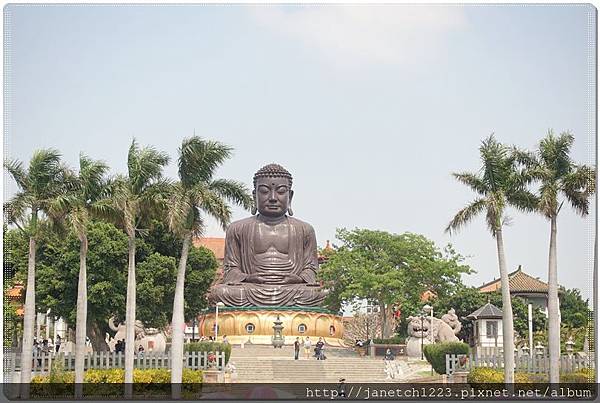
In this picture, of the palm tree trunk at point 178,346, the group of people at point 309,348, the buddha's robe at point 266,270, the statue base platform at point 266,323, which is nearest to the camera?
the palm tree trunk at point 178,346

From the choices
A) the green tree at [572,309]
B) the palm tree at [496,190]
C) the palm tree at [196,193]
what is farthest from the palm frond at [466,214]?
the green tree at [572,309]

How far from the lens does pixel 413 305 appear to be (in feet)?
138

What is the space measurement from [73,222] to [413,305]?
1896 centimetres

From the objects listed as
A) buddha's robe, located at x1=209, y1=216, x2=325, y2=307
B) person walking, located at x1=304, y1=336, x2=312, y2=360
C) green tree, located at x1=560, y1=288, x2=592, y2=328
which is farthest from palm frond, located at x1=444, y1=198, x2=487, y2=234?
green tree, located at x1=560, y1=288, x2=592, y2=328

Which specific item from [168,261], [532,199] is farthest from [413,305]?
[532,199]

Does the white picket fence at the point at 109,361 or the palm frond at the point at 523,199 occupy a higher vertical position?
the palm frond at the point at 523,199

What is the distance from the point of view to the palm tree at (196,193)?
27062mm

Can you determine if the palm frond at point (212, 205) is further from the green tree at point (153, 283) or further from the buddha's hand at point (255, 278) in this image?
the buddha's hand at point (255, 278)

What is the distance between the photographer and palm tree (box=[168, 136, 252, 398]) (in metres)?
27.1

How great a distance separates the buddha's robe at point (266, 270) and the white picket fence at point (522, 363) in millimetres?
15378

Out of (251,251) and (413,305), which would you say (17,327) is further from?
(413,305)

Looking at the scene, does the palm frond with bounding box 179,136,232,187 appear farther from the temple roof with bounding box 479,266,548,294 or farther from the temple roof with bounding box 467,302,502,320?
the temple roof with bounding box 479,266,548,294

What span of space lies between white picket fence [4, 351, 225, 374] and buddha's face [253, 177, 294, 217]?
1707cm

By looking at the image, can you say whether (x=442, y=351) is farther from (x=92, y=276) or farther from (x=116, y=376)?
(x=92, y=276)
